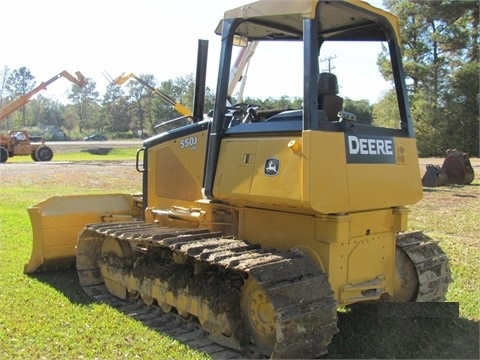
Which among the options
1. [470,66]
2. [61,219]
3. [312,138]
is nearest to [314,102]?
[312,138]

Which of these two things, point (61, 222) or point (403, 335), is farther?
point (61, 222)

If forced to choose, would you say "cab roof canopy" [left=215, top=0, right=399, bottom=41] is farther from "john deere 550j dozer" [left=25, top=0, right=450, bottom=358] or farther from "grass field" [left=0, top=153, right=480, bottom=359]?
"grass field" [left=0, top=153, right=480, bottom=359]

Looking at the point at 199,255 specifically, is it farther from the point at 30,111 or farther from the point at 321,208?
the point at 30,111

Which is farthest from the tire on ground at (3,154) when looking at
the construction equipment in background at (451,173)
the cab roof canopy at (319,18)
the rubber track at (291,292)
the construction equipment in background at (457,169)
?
the rubber track at (291,292)

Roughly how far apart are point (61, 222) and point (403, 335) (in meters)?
4.60

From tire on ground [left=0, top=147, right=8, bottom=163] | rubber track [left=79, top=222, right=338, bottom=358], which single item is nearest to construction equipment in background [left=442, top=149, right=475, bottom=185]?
rubber track [left=79, top=222, right=338, bottom=358]

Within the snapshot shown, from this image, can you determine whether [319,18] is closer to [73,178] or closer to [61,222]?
[61,222]

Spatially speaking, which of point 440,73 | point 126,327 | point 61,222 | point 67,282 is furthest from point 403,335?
point 440,73

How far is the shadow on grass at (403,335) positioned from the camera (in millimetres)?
Result: 4715

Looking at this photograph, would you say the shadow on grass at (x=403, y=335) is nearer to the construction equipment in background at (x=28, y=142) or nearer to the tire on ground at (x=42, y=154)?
Result: the construction equipment in background at (x=28, y=142)

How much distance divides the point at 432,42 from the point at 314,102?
34569 millimetres

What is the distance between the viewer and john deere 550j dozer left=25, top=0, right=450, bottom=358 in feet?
13.8

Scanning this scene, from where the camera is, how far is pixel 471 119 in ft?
132

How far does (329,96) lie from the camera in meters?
4.69
